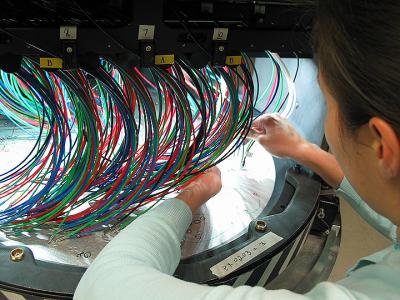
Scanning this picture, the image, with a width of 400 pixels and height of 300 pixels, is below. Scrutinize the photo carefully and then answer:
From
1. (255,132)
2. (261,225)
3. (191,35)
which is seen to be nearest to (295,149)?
(255,132)

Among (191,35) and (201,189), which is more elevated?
(191,35)

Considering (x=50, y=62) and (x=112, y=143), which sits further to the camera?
(x=112, y=143)

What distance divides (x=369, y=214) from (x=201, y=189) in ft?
1.26

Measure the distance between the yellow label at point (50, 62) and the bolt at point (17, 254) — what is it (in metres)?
0.36

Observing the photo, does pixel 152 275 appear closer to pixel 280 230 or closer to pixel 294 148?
pixel 280 230

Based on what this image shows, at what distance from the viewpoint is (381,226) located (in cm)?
92

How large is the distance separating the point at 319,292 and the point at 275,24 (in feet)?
1.86

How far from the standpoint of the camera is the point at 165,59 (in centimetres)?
80

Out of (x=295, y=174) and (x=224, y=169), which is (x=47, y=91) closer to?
(x=224, y=169)

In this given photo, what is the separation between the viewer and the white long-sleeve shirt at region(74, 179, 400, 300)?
1.65 ft

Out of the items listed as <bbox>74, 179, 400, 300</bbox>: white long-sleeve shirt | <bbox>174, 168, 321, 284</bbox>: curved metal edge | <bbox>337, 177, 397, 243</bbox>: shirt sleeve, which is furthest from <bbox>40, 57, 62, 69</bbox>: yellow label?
<bbox>337, 177, 397, 243</bbox>: shirt sleeve

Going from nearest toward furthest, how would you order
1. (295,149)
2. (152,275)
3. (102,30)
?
1. (152,275)
2. (102,30)
3. (295,149)

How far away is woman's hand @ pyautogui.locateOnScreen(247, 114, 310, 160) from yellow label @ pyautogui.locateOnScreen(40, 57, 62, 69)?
539 mm

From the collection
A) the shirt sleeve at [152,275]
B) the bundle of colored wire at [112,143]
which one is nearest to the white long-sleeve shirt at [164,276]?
the shirt sleeve at [152,275]
